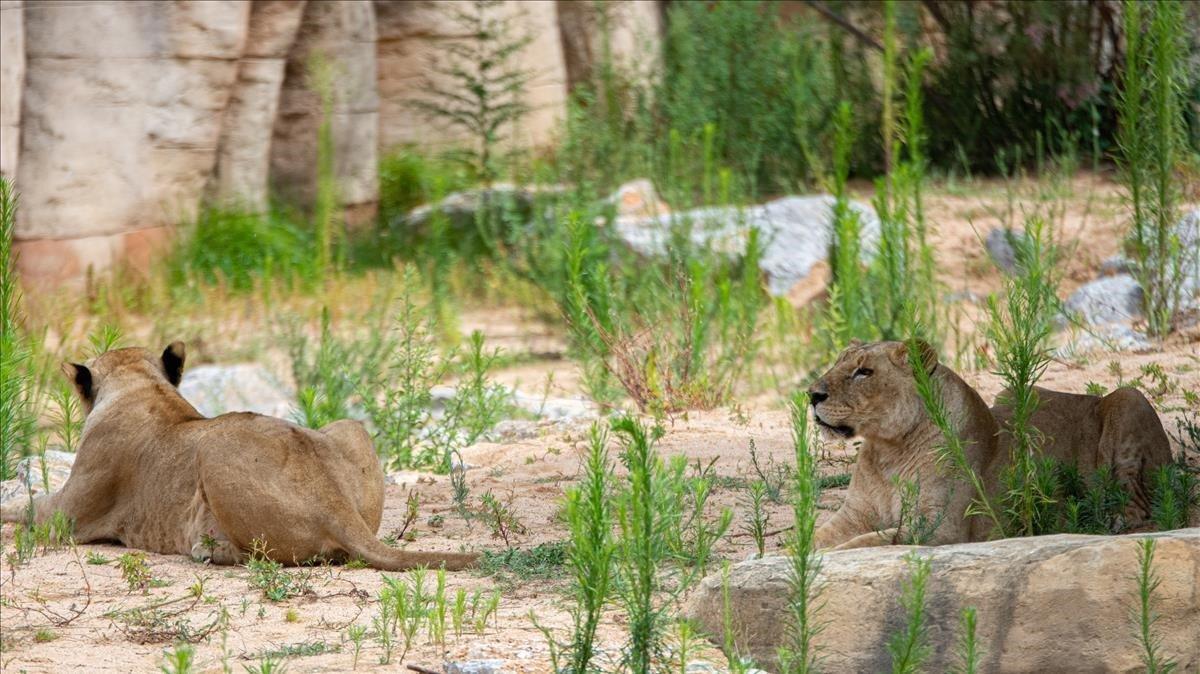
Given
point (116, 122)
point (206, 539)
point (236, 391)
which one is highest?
point (116, 122)

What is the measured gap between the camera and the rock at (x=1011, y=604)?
3.87 metres

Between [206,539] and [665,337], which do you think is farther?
[665,337]

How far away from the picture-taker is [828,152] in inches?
575

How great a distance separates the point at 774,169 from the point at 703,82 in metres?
1.06

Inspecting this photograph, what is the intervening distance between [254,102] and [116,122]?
1.41 metres

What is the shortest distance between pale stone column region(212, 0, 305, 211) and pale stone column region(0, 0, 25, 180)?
209 cm

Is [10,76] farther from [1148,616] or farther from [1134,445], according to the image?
[1148,616]

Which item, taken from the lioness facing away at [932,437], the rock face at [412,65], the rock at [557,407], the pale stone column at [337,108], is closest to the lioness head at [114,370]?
the rock at [557,407]

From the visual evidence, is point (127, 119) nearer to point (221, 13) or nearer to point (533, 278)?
point (221, 13)

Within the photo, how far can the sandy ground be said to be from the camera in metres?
4.27

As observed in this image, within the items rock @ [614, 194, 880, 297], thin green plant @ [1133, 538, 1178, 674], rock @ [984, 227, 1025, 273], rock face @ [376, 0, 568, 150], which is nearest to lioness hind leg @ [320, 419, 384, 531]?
thin green plant @ [1133, 538, 1178, 674]

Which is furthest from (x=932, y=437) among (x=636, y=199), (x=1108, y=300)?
(x=636, y=199)

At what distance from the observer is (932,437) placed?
5262 mm

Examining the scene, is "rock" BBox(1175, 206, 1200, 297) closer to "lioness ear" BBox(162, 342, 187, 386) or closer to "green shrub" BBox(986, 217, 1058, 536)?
"green shrub" BBox(986, 217, 1058, 536)
